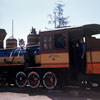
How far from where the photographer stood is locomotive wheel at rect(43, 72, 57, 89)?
10.6m

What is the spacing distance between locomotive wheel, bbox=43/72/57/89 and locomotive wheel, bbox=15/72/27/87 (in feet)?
4.82

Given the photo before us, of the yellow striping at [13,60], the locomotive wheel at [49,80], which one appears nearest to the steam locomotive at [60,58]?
the locomotive wheel at [49,80]

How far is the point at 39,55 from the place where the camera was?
37.4 feet

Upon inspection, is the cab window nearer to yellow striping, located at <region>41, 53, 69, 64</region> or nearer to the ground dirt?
yellow striping, located at <region>41, 53, 69, 64</region>

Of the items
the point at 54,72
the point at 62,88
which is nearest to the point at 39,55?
the point at 54,72

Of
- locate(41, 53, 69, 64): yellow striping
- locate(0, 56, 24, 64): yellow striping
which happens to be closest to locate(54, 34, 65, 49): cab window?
locate(41, 53, 69, 64): yellow striping

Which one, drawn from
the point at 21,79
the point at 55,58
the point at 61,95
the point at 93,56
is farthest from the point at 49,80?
the point at 93,56

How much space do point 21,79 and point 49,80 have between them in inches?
75.5

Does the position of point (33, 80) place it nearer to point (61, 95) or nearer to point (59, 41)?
point (61, 95)

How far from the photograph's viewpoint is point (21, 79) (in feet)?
39.1

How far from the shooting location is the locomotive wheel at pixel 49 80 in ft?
34.8

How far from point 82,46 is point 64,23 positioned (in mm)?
30491

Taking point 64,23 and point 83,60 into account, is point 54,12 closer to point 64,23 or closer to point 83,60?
point 64,23

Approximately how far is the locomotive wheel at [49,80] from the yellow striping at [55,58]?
2.22 feet
